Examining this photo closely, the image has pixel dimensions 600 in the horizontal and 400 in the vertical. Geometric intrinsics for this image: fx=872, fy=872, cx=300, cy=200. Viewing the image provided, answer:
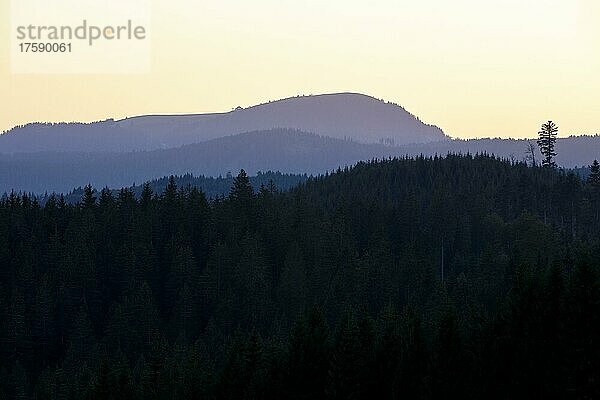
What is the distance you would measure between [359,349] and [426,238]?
89.4 m

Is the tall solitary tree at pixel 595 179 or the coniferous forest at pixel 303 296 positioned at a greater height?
the tall solitary tree at pixel 595 179

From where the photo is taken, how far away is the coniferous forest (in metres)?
58.4

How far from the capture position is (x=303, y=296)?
11931 centimetres

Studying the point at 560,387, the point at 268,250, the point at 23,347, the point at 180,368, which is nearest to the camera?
the point at 560,387

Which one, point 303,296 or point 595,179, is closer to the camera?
point 303,296

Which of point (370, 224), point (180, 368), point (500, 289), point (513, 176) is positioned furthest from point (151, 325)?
point (513, 176)

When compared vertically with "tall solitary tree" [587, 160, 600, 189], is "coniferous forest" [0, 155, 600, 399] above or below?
below

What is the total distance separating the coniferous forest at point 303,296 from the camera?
192 ft

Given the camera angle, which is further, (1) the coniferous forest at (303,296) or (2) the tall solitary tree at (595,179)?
(2) the tall solitary tree at (595,179)

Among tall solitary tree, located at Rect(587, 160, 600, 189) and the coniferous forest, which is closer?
the coniferous forest

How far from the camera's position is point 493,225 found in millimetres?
145250

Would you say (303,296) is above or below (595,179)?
below

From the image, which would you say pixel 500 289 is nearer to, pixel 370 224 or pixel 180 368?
pixel 180 368

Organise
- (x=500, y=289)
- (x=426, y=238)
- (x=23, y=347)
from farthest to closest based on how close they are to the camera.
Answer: (x=426, y=238) < (x=23, y=347) < (x=500, y=289)
